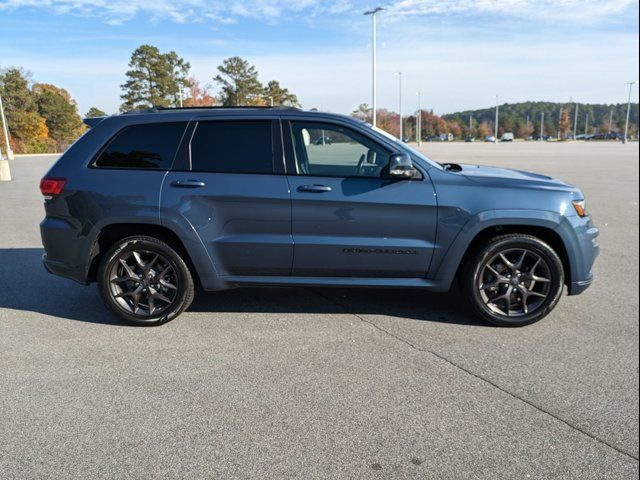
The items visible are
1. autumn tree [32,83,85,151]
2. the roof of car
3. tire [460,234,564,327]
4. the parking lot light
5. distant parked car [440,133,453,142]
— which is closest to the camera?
tire [460,234,564,327]

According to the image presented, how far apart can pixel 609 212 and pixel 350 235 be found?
332 inches

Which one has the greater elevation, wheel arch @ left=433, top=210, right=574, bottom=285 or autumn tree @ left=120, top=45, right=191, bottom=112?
autumn tree @ left=120, top=45, right=191, bottom=112

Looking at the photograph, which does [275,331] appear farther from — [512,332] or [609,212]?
[609,212]

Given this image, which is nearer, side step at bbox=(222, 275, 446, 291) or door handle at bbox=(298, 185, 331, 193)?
door handle at bbox=(298, 185, 331, 193)

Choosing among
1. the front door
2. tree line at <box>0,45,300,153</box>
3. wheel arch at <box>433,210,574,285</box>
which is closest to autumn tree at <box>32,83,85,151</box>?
tree line at <box>0,45,300,153</box>

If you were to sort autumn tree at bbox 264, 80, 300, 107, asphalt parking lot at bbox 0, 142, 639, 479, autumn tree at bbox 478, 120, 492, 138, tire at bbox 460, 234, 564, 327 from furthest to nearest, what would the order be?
autumn tree at bbox 478, 120, 492, 138, autumn tree at bbox 264, 80, 300, 107, tire at bbox 460, 234, 564, 327, asphalt parking lot at bbox 0, 142, 639, 479

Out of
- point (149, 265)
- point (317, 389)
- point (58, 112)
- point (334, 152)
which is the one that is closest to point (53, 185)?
point (149, 265)

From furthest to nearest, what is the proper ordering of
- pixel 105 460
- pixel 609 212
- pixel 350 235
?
pixel 609 212 → pixel 350 235 → pixel 105 460

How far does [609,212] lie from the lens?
1008 centimetres

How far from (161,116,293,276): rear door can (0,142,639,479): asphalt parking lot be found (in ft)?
2.08

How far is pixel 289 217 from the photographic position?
13.2ft

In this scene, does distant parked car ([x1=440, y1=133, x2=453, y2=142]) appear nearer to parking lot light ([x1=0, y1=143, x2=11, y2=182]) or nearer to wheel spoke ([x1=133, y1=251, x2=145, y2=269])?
parking lot light ([x1=0, y1=143, x2=11, y2=182])

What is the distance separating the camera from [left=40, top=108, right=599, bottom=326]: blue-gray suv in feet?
13.1

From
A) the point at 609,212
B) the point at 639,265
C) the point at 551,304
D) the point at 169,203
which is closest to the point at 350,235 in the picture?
the point at 169,203
